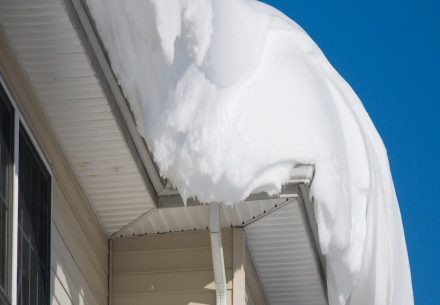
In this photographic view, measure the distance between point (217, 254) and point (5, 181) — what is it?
5.95ft

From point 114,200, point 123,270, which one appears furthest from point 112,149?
point 123,270

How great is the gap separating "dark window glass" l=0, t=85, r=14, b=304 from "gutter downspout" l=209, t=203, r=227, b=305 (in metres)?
1.62

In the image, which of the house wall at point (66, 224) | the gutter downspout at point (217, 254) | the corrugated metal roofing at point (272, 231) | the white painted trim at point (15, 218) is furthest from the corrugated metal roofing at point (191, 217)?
the white painted trim at point (15, 218)

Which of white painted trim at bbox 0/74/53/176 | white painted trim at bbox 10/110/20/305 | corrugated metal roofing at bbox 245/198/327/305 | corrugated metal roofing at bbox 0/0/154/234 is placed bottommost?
white painted trim at bbox 10/110/20/305

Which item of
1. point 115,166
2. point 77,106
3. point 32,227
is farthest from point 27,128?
point 115,166

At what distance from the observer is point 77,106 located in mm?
7676

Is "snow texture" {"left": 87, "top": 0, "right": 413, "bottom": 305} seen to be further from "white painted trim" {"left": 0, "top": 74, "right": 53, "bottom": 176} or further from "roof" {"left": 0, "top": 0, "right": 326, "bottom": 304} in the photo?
"white painted trim" {"left": 0, "top": 74, "right": 53, "bottom": 176}

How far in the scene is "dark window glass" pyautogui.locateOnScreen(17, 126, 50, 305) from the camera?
23.8 feet

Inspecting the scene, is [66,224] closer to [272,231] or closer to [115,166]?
[115,166]

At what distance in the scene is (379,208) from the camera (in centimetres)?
837

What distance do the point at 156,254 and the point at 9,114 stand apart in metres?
2.04

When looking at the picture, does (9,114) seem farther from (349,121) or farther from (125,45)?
(349,121)

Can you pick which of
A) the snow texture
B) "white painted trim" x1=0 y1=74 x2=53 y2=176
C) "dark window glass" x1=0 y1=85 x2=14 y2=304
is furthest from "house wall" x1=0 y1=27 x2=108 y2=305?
the snow texture

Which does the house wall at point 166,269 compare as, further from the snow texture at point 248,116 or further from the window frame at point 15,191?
the window frame at point 15,191
